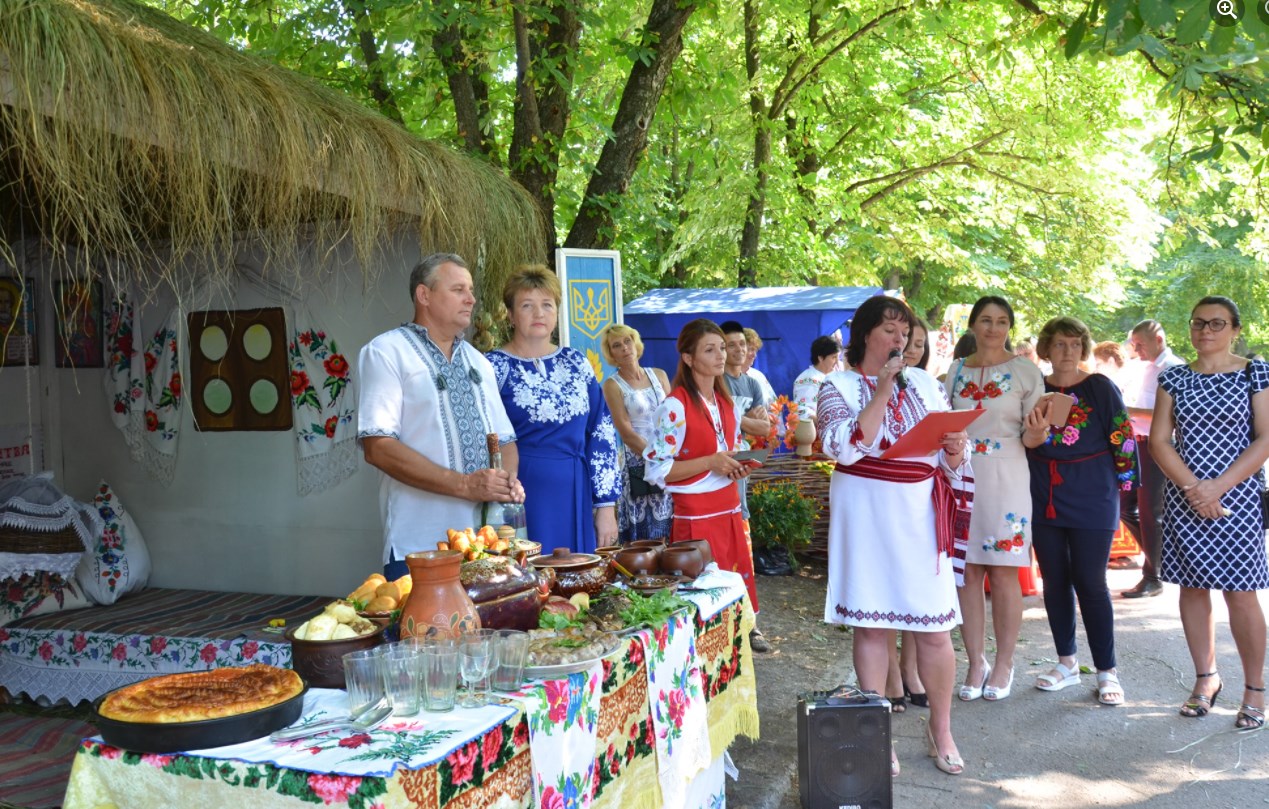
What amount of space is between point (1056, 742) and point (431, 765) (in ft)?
11.9

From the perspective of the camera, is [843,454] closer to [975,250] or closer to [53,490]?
[53,490]

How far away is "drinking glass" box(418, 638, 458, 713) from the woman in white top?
3577 mm

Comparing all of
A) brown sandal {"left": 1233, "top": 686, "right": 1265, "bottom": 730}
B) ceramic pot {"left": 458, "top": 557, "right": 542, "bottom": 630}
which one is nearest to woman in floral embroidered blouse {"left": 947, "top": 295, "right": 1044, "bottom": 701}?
brown sandal {"left": 1233, "top": 686, "right": 1265, "bottom": 730}

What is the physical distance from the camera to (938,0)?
7.78 m

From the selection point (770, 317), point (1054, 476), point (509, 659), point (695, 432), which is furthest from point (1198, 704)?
point (770, 317)

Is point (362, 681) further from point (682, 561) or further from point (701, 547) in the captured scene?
point (701, 547)

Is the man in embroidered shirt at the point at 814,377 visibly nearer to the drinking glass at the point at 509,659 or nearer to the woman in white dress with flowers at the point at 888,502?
the woman in white dress with flowers at the point at 888,502

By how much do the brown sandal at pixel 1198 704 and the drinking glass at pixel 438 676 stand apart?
4.13 meters

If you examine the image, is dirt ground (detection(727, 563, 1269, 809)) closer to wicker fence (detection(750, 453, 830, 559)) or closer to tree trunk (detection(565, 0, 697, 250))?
wicker fence (detection(750, 453, 830, 559))

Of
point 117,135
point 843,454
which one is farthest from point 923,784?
point 117,135

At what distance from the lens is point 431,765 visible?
1827mm

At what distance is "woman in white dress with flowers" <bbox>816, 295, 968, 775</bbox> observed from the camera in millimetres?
3768

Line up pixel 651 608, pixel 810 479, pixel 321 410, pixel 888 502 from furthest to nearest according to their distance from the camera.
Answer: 1. pixel 810 479
2. pixel 321 410
3. pixel 888 502
4. pixel 651 608

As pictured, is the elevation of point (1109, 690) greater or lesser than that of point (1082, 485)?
lesser
